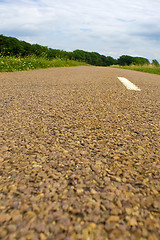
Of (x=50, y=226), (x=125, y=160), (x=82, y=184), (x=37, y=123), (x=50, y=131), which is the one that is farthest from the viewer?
(x=37, y=123)

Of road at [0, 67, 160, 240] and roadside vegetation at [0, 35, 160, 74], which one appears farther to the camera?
roadside vegetation at [0, 35, 160, 74]

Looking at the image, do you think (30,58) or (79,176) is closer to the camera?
(79,176)

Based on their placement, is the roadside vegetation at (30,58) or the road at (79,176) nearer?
the road at (79,176)

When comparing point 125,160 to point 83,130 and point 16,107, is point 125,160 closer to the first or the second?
point 83,130

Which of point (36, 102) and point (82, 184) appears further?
point (36, 102)

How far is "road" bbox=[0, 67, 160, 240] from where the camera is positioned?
771mm

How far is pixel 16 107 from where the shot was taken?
2.35 meters

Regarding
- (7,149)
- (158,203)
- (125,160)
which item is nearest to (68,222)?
(158,203)

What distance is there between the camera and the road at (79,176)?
771 millimetres

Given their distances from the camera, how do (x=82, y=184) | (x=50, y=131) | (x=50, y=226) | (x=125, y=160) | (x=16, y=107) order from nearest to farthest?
(x=50, y=226), (x=82, y=184), (x=125, y=160), (x=50, y=131), (x=16, y=107)

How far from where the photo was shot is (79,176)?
1062 millimetres

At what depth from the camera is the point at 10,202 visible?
88 centimetres

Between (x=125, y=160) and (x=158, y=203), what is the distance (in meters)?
0.36

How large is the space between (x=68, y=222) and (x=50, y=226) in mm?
70
